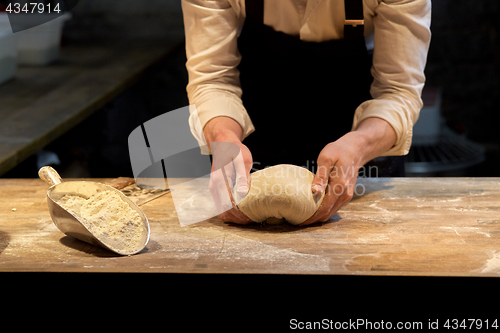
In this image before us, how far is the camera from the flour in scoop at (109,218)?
1.01 meters

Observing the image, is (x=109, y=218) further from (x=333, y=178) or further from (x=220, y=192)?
(x=333, y=178)

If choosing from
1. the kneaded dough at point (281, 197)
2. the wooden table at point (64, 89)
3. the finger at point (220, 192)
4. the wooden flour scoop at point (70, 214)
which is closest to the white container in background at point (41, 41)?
the wooden table at point (64, 89)

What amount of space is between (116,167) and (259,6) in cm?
147

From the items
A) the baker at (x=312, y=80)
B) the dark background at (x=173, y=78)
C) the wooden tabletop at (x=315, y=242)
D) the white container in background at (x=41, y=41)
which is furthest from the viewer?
the dark background at (x=173, y=78)

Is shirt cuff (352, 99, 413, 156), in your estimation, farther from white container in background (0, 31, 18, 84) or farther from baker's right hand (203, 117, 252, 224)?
white container in background (0, 31, 18, 84)

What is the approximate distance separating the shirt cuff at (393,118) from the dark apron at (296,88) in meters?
0.20

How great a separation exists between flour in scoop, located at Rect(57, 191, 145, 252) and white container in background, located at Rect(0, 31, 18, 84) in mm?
1232

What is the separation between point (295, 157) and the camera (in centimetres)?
167

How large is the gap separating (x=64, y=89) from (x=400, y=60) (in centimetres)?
180

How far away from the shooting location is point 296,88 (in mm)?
1572

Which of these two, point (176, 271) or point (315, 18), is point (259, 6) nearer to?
point (315, 18)

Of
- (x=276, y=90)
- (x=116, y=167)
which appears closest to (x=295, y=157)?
(x=276, y=90)

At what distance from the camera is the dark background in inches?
95.5

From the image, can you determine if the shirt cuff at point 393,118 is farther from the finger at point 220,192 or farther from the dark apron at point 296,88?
the finger at point 220,192
